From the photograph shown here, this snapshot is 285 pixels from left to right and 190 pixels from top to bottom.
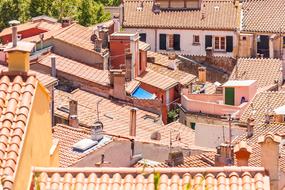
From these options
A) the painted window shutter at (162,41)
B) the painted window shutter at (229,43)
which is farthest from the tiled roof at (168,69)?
the painted window shutter at (229,43)

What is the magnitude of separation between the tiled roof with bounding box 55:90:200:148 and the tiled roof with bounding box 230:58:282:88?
650 cm

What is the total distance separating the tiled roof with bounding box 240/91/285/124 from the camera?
39.2 meters

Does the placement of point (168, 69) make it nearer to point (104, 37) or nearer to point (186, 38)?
point (104, 37)

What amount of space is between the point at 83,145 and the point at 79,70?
16.5 metres

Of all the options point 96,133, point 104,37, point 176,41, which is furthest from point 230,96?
point 96,133

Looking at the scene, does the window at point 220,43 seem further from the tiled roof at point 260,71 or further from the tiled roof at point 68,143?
the tiled roof at point 68,143

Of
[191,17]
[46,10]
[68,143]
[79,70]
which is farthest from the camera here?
[46,10]

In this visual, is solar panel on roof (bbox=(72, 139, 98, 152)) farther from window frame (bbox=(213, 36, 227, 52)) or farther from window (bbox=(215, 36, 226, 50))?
window (bbox=(215, 36, 226, 50))

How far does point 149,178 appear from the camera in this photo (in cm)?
1329

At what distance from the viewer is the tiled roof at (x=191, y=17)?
57.3 meters

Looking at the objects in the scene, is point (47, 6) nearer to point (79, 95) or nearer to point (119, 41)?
point (119, 41)

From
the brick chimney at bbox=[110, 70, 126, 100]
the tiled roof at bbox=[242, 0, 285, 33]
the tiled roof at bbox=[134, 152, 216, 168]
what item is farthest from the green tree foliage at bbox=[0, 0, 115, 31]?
the tiled roof at bbox=[134, 152, 216, 168]

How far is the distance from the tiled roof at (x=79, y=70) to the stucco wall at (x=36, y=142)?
27.7 m

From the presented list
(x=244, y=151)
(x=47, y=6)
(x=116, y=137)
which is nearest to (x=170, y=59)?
(x=47, y=6)
